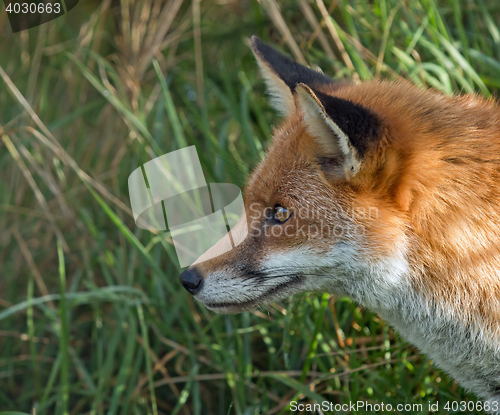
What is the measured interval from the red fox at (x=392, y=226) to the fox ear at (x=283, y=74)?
422mm

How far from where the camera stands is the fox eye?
2414 mm

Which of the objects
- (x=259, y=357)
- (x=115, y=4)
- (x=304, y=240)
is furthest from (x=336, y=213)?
(x=115, y=4)

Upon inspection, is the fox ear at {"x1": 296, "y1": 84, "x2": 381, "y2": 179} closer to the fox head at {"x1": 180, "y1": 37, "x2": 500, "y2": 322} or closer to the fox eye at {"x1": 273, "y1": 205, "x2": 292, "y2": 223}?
the fox head at {"x1": 180, "y1": 37, "x2": 500, "y2": 322}

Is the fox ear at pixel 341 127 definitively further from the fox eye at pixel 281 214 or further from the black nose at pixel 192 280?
the black nose at pixel 192 280

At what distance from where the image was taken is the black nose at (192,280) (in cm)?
245

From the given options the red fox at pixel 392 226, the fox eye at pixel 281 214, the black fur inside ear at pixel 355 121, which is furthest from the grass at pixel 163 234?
the black fur inside ear at pixel 355 121

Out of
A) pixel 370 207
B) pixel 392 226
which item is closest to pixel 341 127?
pixel 370 207

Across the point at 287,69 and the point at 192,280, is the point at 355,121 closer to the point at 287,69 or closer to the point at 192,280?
the point at 287,69

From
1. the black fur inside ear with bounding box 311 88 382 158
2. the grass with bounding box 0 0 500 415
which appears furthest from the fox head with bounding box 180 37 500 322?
the grass with bounding box 0 0 500 415

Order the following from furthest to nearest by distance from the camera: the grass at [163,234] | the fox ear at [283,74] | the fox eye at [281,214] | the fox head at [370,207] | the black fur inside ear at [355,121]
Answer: the grass at [163,234], the fox ear at [283,74], the fox eye at [281,214], the fox head at [370,207], the black fur inside ear at [355,121]

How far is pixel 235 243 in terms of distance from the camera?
258cm

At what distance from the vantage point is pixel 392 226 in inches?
89.8

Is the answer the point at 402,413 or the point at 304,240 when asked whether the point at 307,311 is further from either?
the point at 304,240

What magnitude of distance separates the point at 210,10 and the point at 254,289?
171 inches
